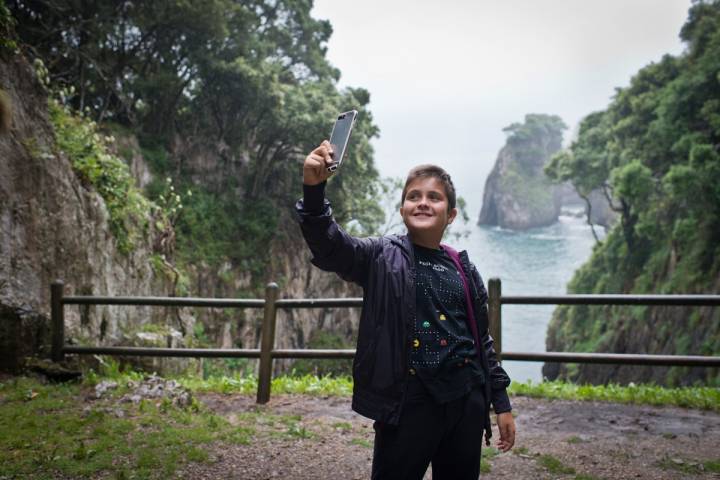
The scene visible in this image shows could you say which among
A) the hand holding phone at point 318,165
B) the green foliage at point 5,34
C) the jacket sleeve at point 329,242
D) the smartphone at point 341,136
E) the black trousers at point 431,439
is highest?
the green foliage at point 5,34

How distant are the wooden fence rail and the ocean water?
36889 mm

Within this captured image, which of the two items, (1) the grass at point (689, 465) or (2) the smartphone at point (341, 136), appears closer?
(2) the smartphone at point (341, 136)

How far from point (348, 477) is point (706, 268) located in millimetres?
15179

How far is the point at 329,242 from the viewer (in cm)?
190

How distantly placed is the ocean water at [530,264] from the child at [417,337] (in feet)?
132

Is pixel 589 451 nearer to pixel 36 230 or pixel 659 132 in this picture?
pixel 36 230

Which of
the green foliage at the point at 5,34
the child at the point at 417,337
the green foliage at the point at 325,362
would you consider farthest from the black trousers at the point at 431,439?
the green foliage at the point at 325,362

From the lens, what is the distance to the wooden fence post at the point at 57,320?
5652 mm

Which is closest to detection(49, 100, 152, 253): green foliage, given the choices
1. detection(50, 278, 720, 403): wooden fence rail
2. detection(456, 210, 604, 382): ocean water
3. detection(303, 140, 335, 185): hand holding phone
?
detection(50, 278, 720, 403): wooden fence rail

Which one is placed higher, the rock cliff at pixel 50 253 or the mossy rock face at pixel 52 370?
the rock cliff at pixel 50 253

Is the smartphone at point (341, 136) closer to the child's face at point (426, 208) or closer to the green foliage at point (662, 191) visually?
the child's face at point (426, 208)

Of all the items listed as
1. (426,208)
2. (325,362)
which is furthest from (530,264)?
(426,208)

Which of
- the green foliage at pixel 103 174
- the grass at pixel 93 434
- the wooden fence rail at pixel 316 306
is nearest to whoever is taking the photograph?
the grass at pixel 93 434

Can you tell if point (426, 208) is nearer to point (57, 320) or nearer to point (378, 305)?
point (378, 305)
